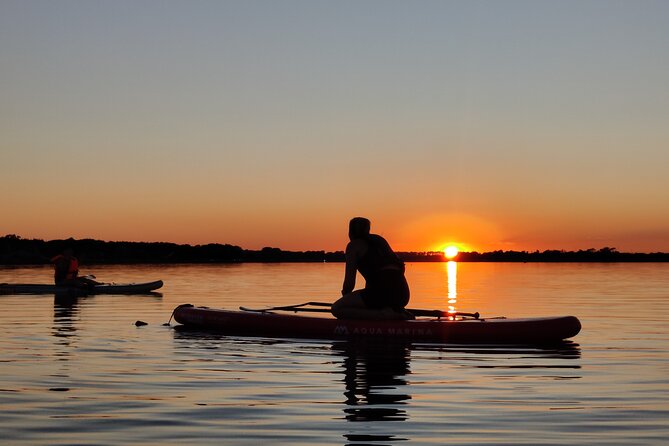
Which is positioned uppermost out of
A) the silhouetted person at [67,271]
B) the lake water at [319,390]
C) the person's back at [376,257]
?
the person's back at [376,257]

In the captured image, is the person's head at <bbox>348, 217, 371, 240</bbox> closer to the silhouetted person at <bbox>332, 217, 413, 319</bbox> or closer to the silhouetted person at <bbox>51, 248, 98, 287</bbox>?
the silhouetted person at <bbox>332, 217, 413, 319</bbox>

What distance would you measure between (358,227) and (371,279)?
1041 mm

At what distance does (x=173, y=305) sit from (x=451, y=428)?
74.0 feet

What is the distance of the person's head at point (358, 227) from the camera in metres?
14.9

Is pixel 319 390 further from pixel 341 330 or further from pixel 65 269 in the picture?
pixel 65 269

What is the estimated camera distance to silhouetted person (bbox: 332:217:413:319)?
14.9 meters

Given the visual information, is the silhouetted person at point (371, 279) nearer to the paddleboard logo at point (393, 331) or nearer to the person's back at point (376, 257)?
the person's back at point (376, 257)

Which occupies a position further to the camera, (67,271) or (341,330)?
(67,271)

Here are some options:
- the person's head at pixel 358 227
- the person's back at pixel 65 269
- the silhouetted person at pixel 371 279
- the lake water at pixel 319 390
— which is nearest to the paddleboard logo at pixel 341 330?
the silhouetted person at pixel 371 279

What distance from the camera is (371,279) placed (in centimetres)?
1533

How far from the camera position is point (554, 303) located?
32.7 meters

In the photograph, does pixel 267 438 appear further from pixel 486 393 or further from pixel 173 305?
pixel 173 305

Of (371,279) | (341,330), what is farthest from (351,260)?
(341,330)

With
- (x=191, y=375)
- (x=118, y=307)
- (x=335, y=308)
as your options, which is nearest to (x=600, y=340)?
(x=335, y=308)
